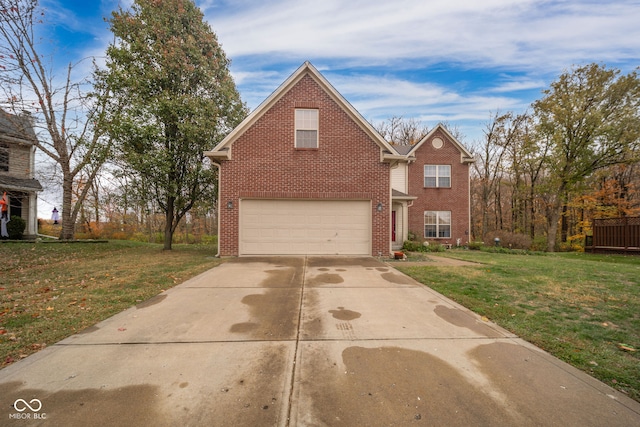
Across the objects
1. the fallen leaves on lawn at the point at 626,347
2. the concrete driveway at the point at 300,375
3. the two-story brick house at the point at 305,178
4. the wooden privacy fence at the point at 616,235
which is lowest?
the fallen leaves on lawn at the point at 626,347

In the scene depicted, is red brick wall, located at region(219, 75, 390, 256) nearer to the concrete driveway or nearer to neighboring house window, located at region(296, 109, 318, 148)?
neighboring house window, located at region(296, 109, 318, 148)

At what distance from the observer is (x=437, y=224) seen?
59.0 feet

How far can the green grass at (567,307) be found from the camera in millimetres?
2986

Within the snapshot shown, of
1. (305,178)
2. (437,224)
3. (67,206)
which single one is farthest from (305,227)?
(67,206)

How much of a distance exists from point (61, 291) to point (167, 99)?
915 centimetres

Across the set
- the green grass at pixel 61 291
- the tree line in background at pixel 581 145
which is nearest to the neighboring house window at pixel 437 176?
the tree line in background at pixel 581 145

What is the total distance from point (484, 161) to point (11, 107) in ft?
108

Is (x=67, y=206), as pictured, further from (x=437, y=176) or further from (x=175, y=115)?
(x=437, y=176)

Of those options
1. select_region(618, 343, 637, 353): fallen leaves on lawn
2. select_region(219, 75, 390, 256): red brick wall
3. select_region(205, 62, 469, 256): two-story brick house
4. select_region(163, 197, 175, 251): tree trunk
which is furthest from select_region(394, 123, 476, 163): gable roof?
select_region(618, 343, 637, 353): fallen leaves on lawn

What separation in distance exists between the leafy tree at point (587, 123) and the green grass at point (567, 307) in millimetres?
15148

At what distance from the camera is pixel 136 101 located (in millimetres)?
11727

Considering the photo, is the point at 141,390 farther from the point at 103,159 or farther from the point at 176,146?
the point at 103,159

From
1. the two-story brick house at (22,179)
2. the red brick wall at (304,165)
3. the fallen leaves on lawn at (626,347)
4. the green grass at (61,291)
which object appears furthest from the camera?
the two-story brick house at (22,179)

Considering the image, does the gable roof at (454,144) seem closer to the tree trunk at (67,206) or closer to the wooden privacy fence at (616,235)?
the wooden privacy fence at (616,235)
